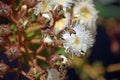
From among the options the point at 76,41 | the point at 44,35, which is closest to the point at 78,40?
the point at 76,41

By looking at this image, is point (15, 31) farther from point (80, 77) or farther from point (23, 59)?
point (80, 77)

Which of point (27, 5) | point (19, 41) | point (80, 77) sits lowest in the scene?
point (80, 77)

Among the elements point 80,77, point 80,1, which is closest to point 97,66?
point 80,77

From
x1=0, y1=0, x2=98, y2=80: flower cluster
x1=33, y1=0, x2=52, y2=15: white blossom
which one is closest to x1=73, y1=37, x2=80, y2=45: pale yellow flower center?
x1=0, y1=0, x2=98, y2=80: flower cluster

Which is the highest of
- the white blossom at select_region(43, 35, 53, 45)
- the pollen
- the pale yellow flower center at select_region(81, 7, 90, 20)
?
the pale yellow flower center at select_region(81, 7, 90, 20)

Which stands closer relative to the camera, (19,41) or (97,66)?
(19,41)

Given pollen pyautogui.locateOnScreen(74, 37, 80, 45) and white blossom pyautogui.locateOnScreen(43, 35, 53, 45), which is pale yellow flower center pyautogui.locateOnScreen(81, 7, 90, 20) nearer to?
pollen pyautogui.locateOnScreen(74, 37, 80, 45)

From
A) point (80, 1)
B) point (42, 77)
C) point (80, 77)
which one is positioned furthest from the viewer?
point (80, 77)
